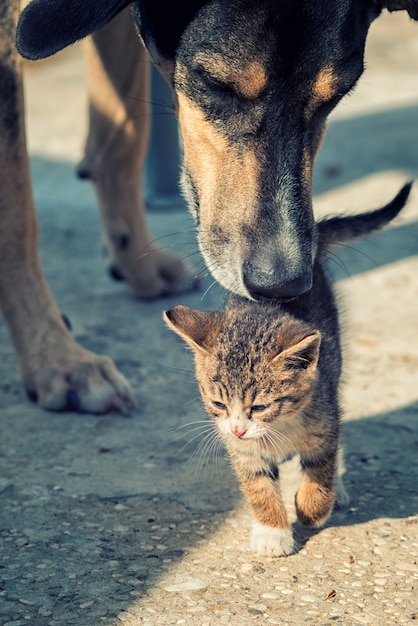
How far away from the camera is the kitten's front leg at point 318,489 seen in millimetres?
2623

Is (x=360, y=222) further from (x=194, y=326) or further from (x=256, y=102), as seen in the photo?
(x=194, y=326)

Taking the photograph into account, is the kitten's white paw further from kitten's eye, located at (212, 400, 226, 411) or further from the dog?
the dog

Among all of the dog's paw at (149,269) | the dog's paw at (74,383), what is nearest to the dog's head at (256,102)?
the dog's paw at (74,383)

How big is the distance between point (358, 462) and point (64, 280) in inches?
87.1

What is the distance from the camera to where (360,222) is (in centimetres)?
323

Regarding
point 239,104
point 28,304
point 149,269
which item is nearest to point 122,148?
point 149,269

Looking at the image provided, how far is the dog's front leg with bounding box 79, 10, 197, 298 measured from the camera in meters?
4.22

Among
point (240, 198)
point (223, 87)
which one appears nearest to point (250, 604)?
point (240, 198)

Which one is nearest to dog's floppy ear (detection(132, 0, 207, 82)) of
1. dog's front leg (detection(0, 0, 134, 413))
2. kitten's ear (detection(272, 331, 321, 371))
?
dog's front leg (detection(0, 0, 134, 413))

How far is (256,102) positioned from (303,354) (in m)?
0.81

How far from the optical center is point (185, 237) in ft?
17.6

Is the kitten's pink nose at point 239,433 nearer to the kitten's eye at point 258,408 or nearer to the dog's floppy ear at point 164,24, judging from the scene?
the kitten's eye at point 258,408

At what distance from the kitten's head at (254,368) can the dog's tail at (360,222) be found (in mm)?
669

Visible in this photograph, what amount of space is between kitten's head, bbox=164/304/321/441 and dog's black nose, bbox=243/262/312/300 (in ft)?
0.36
